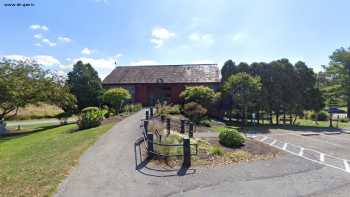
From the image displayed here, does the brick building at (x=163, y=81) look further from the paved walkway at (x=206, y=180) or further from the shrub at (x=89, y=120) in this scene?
the paved walkway at (x=206, y=180)

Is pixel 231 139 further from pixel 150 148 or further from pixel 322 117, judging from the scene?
pixel 322 117

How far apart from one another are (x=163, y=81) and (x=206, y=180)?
3347 centimetres

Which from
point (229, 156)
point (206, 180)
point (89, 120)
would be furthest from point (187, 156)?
point (89, 120)

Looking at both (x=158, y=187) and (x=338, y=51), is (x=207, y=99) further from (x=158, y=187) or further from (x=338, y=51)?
(x=338, y=51)

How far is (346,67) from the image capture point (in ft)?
133

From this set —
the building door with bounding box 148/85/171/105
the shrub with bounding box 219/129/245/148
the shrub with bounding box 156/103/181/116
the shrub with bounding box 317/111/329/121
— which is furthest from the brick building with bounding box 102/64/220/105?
the shrub with bounding box 219/129/245/148

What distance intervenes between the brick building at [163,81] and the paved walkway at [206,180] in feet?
96.6

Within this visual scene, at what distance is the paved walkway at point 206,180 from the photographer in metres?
6.98

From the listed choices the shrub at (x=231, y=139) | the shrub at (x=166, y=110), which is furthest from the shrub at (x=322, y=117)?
the shrub at (x=231, y=139)

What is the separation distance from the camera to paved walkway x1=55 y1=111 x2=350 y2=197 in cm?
698

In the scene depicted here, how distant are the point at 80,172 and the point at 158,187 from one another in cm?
309

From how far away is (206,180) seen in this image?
7957mm

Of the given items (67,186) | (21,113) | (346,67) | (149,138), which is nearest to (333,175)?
(149,138)

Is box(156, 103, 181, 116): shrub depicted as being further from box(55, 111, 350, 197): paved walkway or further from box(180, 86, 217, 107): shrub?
box(55, 111, 350, 197): paved walkway
